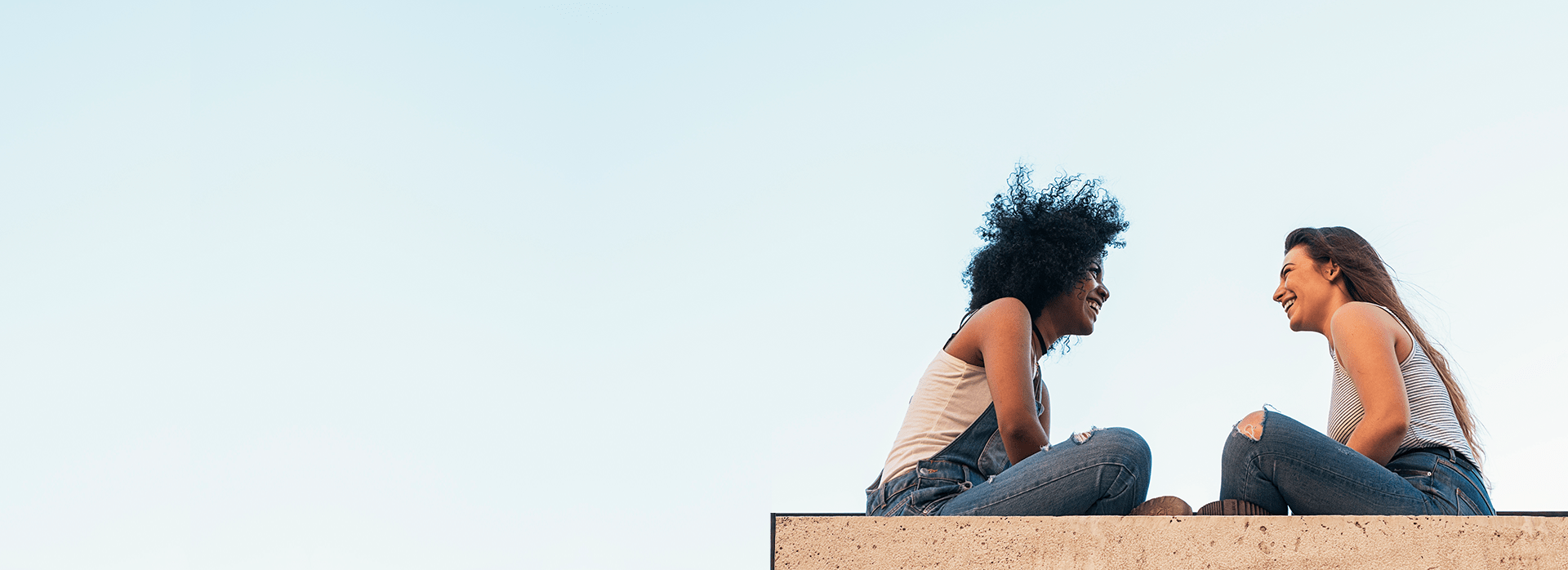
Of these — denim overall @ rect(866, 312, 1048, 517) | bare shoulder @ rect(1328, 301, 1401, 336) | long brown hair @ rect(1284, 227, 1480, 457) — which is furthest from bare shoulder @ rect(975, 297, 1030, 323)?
long brown hair @ rect(1284, 227, 1480, 457)

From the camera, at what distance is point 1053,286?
4.60m

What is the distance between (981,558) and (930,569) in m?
0.14

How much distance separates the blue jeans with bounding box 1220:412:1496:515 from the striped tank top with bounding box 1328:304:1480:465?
16 cm

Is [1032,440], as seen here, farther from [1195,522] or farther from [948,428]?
[1195,522]

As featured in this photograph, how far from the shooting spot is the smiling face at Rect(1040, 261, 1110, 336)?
4586 millimetres

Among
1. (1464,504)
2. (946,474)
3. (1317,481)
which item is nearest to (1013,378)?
(946,474)

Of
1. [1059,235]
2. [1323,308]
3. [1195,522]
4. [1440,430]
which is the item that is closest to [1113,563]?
[1195,522]

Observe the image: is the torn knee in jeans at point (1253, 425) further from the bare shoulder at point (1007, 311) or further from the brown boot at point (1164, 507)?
the bare shoulder at point (1007, 311)

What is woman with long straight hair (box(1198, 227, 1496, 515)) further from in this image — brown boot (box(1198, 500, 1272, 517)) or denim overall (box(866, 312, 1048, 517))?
denim overall (box(866, 312, 1048, 517))

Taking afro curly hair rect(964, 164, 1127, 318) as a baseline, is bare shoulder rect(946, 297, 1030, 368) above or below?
below

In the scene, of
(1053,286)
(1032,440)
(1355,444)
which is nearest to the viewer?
(1355,444)

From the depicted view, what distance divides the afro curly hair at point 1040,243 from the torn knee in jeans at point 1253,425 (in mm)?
1146

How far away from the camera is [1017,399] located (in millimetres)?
3777

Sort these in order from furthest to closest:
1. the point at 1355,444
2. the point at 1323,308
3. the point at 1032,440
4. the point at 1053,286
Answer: the point at 1053,286 → the point at 1323,308 → the point at 1032,440 → the point at 1355,444
